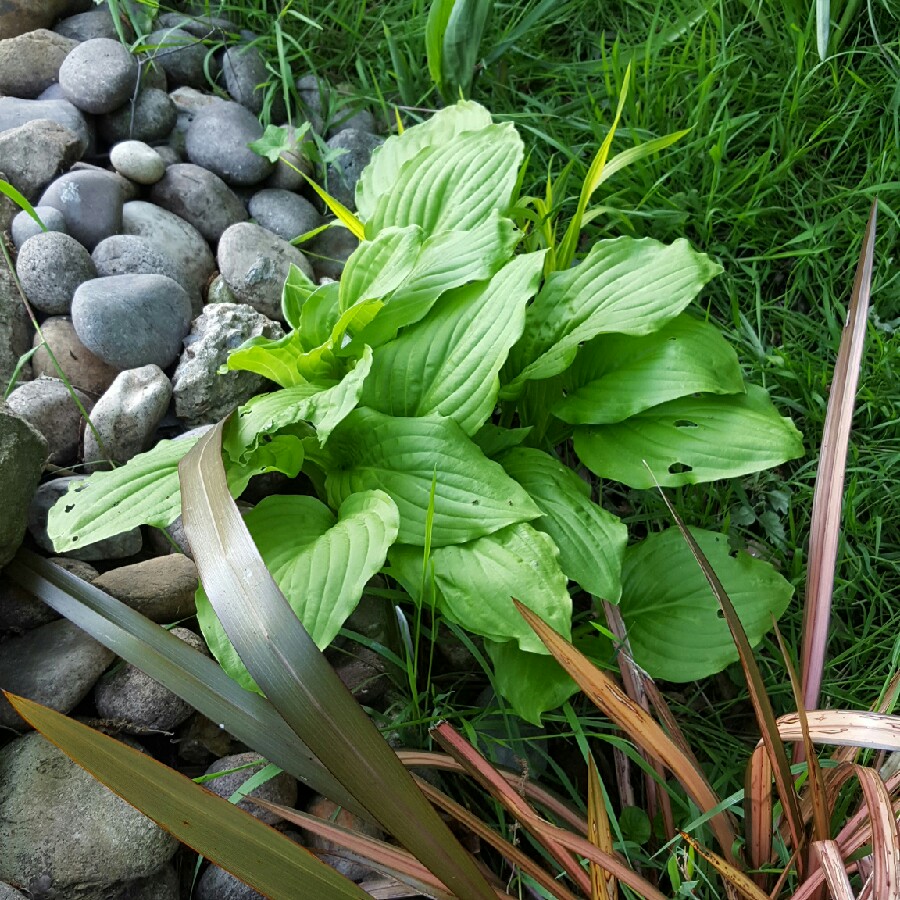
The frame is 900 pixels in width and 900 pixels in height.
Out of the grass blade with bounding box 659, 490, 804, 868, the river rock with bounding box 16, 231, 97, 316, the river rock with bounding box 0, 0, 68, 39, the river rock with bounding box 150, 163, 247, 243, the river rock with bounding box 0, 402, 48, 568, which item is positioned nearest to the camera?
the grass blade with bounding box 659, 490, 804, 868

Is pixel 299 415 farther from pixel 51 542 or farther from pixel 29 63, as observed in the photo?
pixel 29 63

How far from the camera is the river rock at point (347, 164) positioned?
69.2 inches

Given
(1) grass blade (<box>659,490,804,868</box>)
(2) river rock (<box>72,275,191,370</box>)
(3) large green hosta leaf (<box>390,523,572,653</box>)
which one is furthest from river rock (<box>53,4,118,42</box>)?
(1) grass blade (<box>659,490,804,868</box>)

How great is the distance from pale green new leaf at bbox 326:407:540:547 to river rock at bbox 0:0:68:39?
50.2 inches

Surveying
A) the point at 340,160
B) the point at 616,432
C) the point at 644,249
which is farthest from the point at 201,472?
the point at 340,160

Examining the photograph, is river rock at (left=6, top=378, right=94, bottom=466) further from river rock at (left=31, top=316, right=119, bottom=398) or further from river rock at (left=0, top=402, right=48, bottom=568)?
river rock at (left=0, top=402, right=48, bottom=568)

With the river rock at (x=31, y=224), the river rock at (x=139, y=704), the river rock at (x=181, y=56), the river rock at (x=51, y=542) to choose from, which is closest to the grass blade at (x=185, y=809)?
the river rock at (x=139, y=704)

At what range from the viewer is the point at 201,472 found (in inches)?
33.9

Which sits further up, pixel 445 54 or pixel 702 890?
pixel 445 54

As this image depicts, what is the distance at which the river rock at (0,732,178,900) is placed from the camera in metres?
0.90

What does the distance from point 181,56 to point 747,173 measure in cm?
122

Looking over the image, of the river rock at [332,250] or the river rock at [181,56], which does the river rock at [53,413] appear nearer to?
the river rock at [332,250]

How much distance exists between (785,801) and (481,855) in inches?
16.1

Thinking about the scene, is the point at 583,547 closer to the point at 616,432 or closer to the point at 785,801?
the point at 616,432
